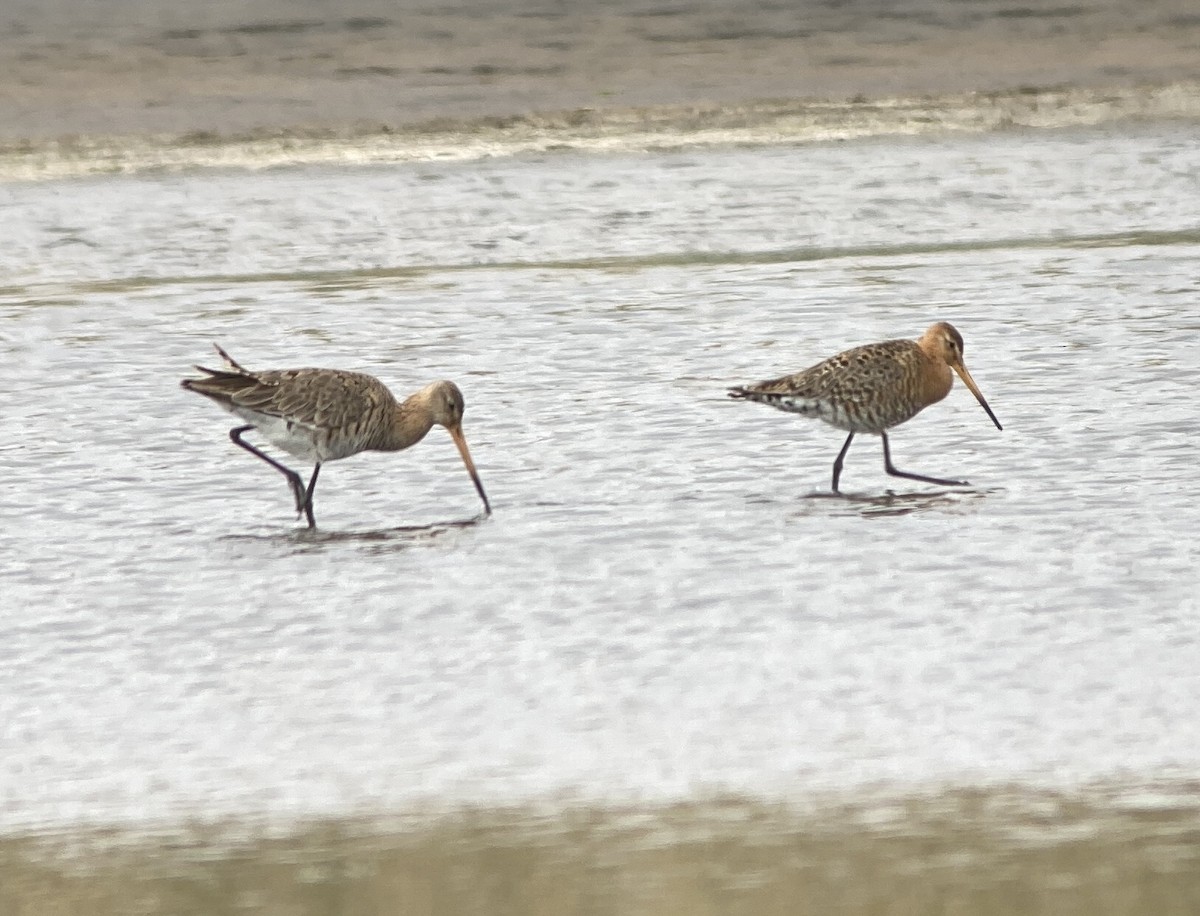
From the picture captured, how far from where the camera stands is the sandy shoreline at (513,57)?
67.5 ft

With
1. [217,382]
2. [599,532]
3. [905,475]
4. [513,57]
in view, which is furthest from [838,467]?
[513,57]

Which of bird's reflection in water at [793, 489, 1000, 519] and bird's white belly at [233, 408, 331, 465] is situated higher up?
bird's white belly at [233, 408, 331, 465]

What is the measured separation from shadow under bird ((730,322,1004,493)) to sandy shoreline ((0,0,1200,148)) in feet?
36.0

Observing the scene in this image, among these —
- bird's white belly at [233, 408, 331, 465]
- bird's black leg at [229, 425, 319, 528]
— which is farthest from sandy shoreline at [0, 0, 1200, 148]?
bird's white belly at [233, 408, 331, 465]

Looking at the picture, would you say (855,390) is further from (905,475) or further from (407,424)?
(407,424)

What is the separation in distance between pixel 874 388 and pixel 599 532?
5.07ft

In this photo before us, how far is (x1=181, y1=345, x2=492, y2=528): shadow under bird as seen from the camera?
9.27 meters

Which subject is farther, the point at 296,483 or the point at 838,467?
the point at 838,467

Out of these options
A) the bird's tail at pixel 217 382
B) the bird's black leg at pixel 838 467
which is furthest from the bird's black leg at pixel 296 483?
the bird's black leg at pixel 838 467

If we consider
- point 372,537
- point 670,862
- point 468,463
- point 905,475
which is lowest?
point 670,862

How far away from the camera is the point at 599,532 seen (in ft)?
28.0

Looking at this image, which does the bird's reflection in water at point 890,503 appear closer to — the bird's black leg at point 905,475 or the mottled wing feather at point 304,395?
the bird's black leg at point 905,475

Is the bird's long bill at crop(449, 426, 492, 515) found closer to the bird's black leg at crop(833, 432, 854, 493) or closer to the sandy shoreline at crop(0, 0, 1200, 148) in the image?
the bird's black leg at crop(833, 432, 854, 493)

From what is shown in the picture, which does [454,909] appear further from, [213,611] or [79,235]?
[79,235]
